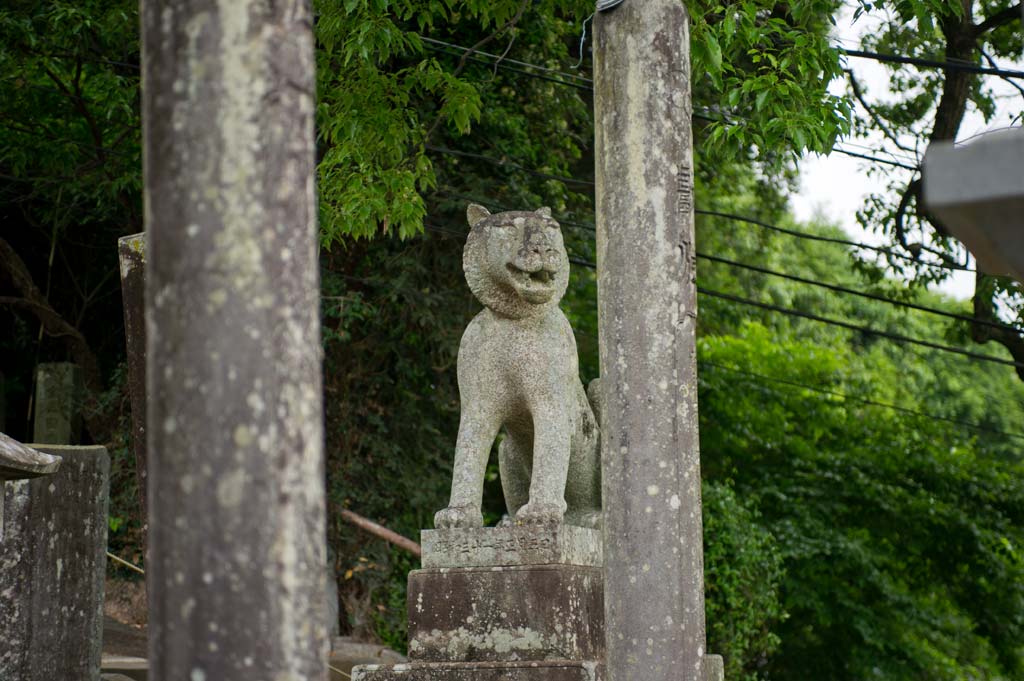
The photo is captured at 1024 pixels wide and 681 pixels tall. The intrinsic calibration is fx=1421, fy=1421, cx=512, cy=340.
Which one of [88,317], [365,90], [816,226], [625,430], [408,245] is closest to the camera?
[625,430]

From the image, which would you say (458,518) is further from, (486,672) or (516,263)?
(516,263)

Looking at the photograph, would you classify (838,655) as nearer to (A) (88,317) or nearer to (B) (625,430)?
(A) (88,317)

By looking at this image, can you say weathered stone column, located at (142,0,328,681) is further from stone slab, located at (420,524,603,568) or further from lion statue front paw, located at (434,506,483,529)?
lion statue front paw, located at (434,506,483,529)

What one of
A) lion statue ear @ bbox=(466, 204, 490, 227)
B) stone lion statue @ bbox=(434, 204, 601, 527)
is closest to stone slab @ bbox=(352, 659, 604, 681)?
stone lion statue @ bbox=(434, 204, 601, 527)

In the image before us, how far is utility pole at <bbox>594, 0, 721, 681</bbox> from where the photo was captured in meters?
4.62

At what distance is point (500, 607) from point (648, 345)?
2002mm

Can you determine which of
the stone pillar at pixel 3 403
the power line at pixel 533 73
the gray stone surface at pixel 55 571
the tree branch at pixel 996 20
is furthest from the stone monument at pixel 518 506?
the stone pillar at pixel 3 403

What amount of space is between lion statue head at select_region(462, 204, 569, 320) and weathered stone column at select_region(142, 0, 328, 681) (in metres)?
3.87

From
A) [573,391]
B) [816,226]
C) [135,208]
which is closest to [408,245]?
[135,208]

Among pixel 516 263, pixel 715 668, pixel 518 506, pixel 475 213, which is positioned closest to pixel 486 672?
pixel 715 668

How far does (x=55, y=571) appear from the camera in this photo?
6.60 meters

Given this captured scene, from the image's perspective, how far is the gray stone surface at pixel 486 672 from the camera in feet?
19.6

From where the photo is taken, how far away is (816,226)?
29.8 m

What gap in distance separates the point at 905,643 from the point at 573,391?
9.73 metres
